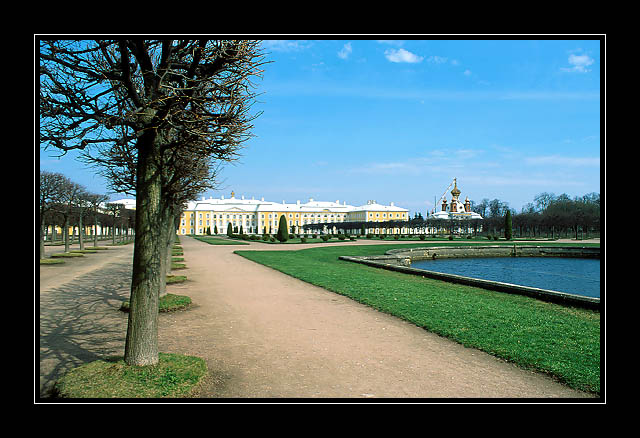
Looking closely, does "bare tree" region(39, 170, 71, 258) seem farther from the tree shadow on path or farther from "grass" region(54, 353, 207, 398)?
"grass" region(54, 353, 207, 398)

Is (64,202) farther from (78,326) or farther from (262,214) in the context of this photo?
(262,214)

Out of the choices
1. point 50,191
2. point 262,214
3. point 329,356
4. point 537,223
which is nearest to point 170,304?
point 329,356

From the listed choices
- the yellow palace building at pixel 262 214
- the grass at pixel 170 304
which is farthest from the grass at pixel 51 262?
the yellow palace building at pixel 262 214

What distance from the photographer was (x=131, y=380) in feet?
12.1

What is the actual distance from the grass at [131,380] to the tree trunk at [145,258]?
0.16m

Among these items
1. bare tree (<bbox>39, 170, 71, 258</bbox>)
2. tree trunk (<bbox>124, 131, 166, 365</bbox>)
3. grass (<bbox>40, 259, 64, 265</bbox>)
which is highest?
bare tree (<bbox>39, 170, 71, 258</bbox>)

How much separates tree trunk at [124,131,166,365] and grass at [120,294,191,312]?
11.6 feet

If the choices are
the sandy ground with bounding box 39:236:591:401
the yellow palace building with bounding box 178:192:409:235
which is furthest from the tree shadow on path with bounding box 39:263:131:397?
the yellow palace building with bounding box 178:192:409:235

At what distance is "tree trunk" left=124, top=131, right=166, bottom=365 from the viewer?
379 centimetres

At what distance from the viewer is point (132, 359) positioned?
3.93m
